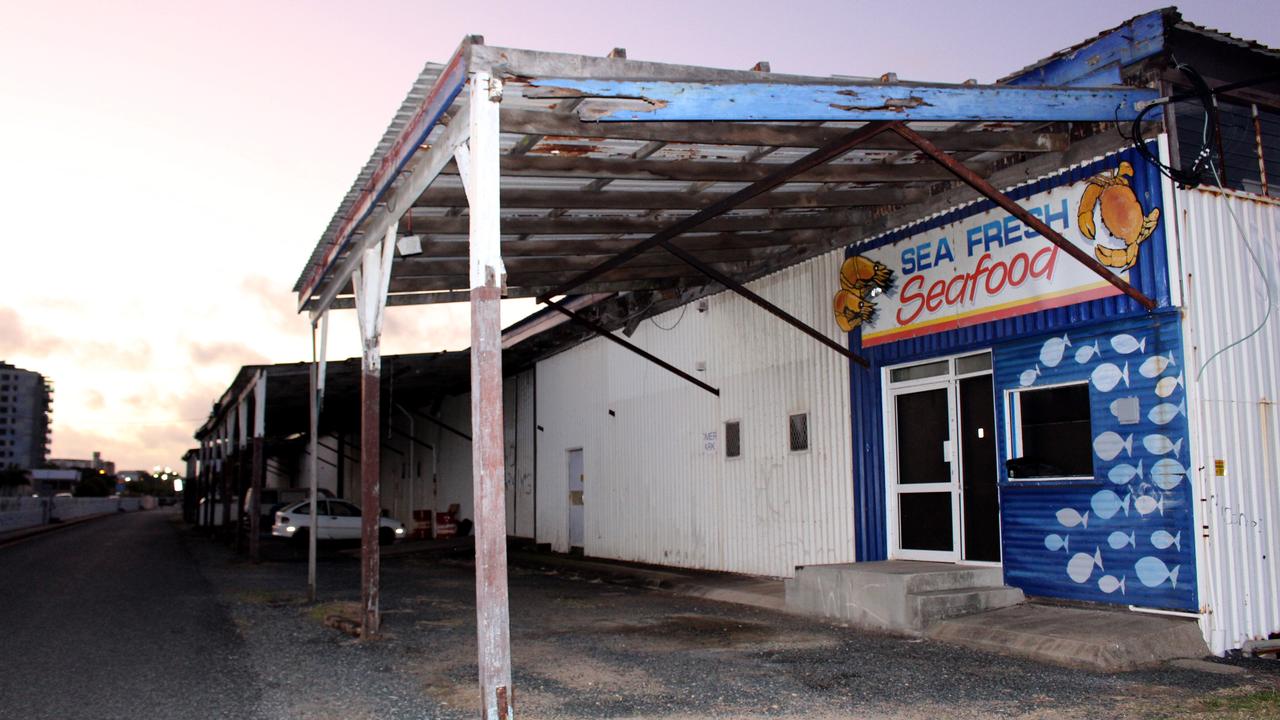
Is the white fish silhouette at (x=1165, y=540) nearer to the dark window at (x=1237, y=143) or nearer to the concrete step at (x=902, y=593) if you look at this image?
the concrete step at (x=902, y=593)

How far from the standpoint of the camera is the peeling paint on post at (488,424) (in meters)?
5.75

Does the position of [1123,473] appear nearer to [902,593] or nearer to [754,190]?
[902,593]

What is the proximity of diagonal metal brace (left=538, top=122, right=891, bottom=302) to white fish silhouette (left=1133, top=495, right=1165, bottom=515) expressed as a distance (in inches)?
154

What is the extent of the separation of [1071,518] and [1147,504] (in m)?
0.83

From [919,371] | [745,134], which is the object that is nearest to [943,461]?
[919,371]

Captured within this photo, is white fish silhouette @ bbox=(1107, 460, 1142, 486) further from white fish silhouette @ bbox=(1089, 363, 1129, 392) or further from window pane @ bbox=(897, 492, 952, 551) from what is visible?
window pane @ bbox=(897, 492, 952, 551)

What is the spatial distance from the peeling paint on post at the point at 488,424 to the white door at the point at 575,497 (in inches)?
567

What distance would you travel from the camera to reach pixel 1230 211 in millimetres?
8766

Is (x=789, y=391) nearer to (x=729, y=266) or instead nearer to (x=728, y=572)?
(x=729, y=266)

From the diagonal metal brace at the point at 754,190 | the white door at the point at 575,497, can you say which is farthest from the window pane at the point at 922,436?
the white door at the point at 575,497

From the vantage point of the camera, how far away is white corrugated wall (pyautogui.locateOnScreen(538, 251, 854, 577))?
12.6 m

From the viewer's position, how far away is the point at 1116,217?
877cm

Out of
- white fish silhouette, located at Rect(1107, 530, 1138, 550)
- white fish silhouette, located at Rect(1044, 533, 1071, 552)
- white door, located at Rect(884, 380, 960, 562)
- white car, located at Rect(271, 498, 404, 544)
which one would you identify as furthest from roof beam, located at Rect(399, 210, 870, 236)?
white car, located at Rect(271, 498, 404, 544)

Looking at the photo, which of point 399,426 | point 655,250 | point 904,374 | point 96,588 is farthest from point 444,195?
point 399,426
